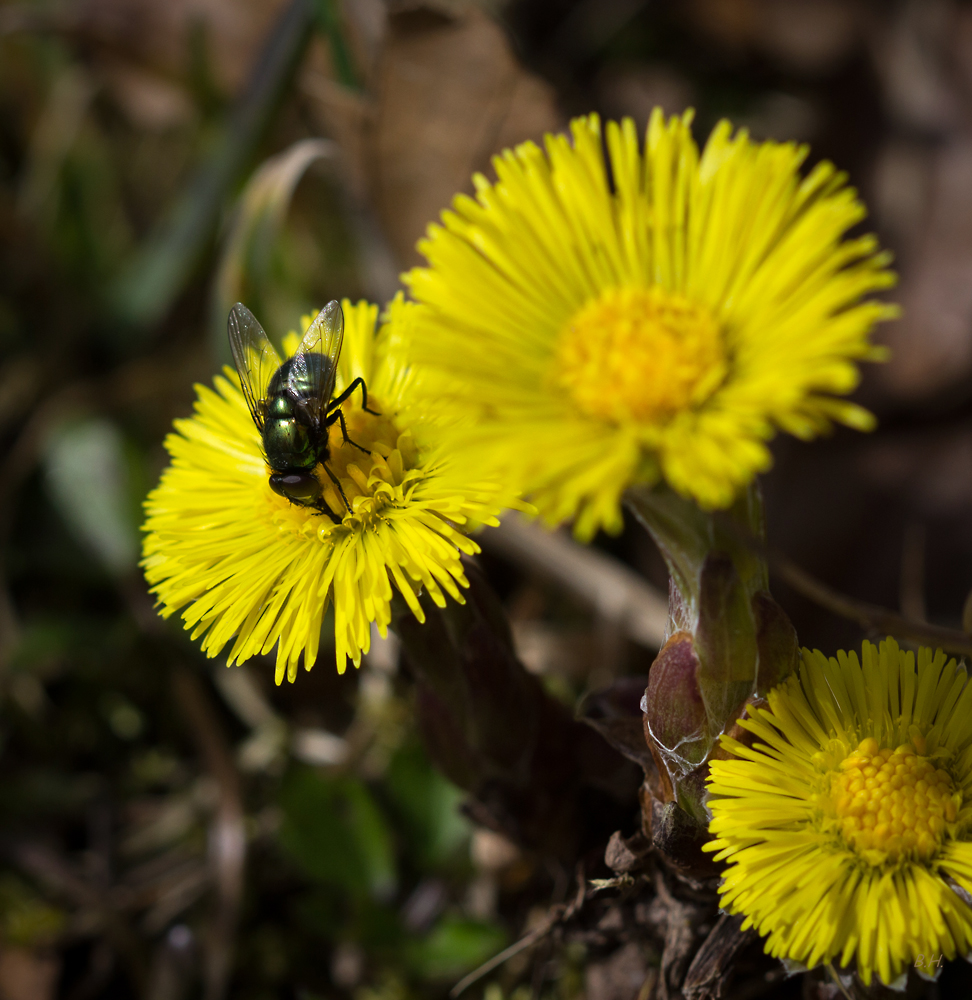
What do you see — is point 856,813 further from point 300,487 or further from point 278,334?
point 278,334

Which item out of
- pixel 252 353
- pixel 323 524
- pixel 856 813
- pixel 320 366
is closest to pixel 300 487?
pixel 323 524

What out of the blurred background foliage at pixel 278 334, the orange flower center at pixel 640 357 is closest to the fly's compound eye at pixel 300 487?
the orange flower center at pixel 640 357

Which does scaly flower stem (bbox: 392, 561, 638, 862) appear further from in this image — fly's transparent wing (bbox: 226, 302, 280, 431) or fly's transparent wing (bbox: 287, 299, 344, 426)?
fly's transparent wing (bbox: 226, 302, 280, 431)

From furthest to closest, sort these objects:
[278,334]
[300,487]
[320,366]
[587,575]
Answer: [278,334]
[587,575]
[320,366]
[300,487]

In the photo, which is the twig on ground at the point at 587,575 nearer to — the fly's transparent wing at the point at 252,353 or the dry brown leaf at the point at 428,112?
the dry brown leaf at the point at 428,112

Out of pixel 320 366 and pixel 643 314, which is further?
pixel 320 366

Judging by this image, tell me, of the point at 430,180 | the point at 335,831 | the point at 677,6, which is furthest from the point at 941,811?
the point at 677,6
